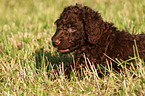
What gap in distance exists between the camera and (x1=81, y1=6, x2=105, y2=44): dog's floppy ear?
4398mm

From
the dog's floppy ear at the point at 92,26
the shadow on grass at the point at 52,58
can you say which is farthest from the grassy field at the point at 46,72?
the dog's floppy ear at the point at 92,26

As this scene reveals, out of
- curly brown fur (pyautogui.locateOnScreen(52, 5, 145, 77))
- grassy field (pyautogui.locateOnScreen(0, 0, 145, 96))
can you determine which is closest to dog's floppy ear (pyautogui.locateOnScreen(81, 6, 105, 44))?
curly brown fur (pyautogui.locateOnScreen(52, 5, 145, 77))

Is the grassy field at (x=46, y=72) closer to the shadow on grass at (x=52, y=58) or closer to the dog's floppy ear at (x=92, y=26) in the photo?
the shadow on grass at (x=52, y=58)

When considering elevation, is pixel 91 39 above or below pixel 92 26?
below

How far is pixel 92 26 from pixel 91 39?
0.84 feet

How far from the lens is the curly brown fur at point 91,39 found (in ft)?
14.4

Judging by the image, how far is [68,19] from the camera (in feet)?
14.7

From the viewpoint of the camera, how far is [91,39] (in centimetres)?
439

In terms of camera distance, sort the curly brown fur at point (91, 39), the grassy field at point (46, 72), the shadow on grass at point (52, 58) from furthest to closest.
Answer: the shadow on grass at point (52, 58), the curly brown fur at point (91, 39), the grassy field at point (46, 72)

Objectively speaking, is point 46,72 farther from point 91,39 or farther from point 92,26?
point 92,26

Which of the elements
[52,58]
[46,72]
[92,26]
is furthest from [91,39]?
[52,58]

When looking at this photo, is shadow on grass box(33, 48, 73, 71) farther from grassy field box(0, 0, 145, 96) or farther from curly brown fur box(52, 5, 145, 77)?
curly brown fur box(52, 5, 145, 77)

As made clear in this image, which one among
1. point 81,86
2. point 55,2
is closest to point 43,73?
point 81,86

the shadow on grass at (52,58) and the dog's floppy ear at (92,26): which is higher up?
the dog's floppy ear at (92,26)
